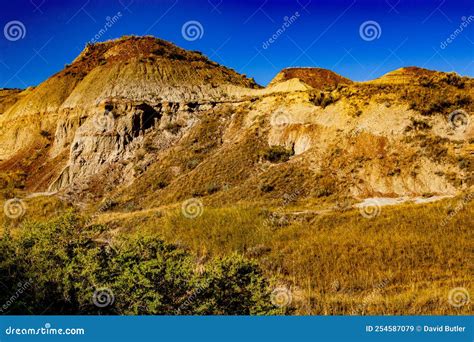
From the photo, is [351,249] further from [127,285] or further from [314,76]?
[314,76]

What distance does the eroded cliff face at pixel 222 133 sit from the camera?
90.3 feet

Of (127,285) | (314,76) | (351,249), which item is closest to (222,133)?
(351,249)

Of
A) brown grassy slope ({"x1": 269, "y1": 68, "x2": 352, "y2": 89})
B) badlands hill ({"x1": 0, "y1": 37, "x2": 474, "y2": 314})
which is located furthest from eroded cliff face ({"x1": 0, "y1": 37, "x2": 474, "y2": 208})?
brown grassy slope ({"x1": 269, "y1": 68, "x2": 352, "y2": 89})

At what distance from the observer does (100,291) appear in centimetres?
1205

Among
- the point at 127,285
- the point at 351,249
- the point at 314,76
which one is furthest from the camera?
the point at 314,76

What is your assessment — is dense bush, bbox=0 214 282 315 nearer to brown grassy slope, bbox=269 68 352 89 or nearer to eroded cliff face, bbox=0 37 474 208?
eroded cliff face, bbox=0 37 474 208

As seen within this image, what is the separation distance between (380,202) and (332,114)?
10.4m

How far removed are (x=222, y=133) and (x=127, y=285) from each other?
29090 mm

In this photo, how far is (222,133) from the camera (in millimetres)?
40469

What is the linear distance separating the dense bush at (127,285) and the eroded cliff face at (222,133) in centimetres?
1505

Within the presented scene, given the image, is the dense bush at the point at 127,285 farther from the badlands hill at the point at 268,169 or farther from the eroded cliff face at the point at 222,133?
the eroded cliff face at the point at 222,133

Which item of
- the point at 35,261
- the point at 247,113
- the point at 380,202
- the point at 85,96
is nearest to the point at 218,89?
the point at 247,113

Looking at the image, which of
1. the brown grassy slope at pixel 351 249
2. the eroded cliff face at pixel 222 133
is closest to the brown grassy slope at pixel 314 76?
the eroded cliff face at pixel 222 133

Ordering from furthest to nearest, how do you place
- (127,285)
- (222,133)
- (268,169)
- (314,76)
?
(314,76) < (222,133) < (268,169) < (127,285)
